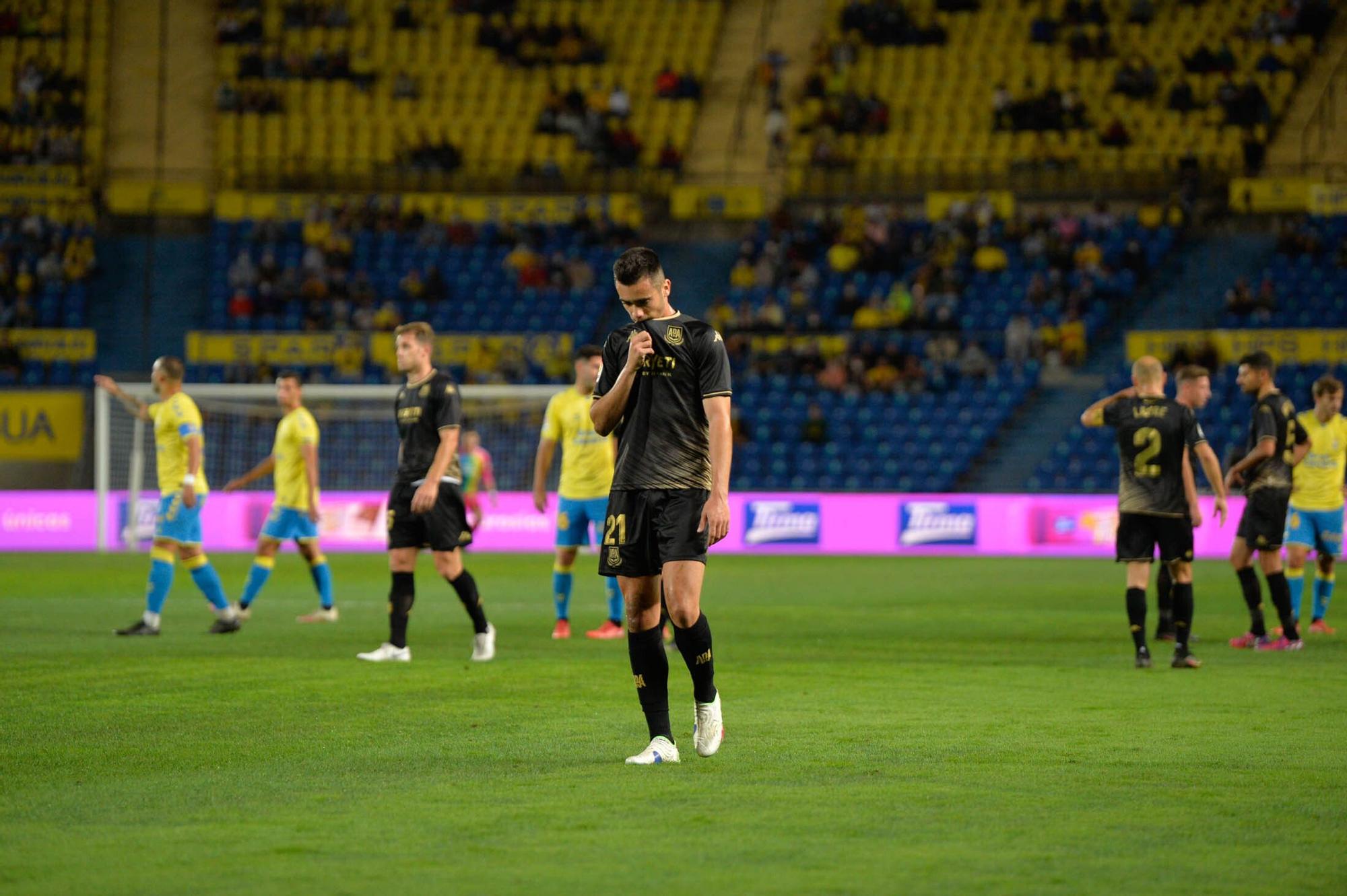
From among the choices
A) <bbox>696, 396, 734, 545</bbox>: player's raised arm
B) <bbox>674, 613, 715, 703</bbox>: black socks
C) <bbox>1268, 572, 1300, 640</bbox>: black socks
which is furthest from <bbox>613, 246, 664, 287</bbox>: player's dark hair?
<bbox>1268, 572, 1300, 640</bbox>: black socks

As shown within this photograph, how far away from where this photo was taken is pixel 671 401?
21.6 ft

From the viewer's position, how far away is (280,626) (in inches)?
527

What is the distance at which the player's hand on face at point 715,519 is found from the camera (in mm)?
6340

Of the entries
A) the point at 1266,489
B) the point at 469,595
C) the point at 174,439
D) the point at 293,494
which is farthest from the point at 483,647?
the point at 1266,489

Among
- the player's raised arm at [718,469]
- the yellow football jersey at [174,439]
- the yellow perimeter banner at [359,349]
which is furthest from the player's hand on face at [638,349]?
the yellow perimeter banner at [359,349]

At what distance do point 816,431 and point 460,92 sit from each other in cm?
1374

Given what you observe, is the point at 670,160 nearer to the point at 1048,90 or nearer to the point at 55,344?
the point at 1048,90

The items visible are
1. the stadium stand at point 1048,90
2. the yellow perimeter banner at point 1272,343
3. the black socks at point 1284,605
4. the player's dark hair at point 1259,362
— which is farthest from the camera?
the stadium stand at point 1048,90

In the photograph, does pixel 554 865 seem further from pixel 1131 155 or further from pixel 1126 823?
pixel 1131 155

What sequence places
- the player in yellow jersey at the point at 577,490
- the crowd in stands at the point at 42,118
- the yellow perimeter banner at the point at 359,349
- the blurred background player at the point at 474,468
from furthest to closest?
Answer: the crowd in stands at the point at 42,118 < the yellow perimeter banner at the point at 359,349 < the blurred background player at the point at 474,468 < the player in yellow jersey at the point at 577,490

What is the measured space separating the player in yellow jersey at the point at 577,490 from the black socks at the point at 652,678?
19.0 feet

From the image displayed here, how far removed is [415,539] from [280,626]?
3509 mm

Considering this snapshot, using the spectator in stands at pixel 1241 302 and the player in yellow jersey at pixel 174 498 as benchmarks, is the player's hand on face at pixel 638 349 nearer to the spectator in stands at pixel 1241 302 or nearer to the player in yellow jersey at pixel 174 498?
the player in yellow jersey at pixel 174 498

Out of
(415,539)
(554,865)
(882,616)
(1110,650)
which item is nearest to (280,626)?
(415,539)
